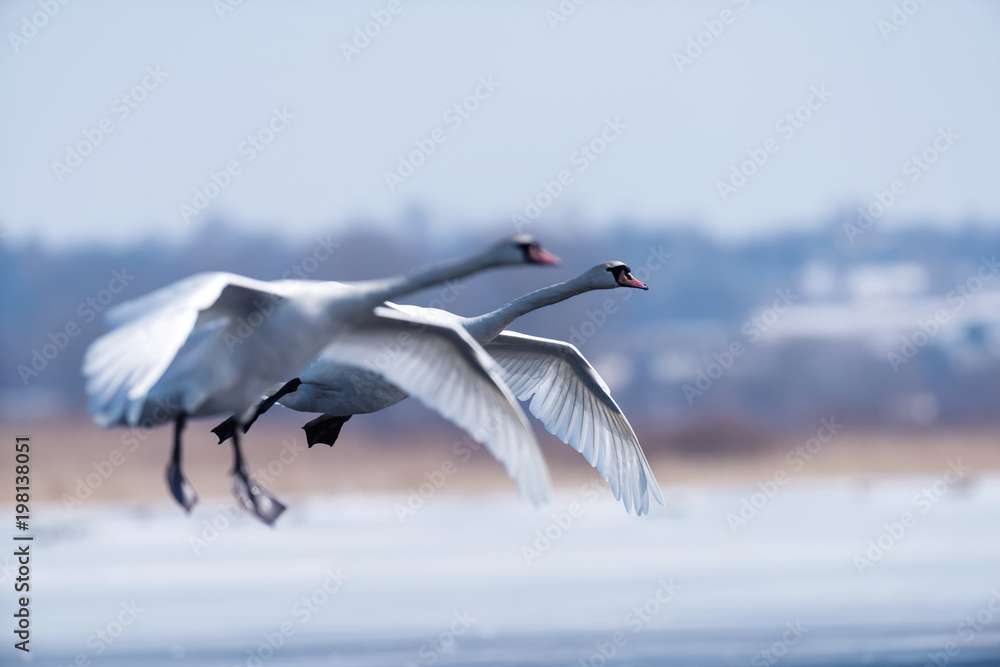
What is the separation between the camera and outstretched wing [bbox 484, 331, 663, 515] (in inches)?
412

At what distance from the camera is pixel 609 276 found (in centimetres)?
991

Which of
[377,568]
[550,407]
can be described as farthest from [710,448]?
[550,407]

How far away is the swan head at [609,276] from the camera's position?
389 inches

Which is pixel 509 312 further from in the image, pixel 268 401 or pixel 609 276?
pixel 268 401

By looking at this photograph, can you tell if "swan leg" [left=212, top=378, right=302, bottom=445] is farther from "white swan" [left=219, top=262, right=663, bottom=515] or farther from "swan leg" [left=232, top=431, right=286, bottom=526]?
"swan leg" [left=232, top=431, right=286, bottom=526]

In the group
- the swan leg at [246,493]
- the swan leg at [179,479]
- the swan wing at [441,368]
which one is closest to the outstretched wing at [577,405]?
the swan wing at [441,368]

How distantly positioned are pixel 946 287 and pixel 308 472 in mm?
37196

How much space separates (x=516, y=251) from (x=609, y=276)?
8.10ft

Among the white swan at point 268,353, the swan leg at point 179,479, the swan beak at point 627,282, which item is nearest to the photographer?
the white swan at point 268,353

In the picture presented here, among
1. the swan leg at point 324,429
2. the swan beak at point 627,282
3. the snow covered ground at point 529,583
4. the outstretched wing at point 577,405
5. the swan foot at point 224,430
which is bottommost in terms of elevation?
the snow covered ground at point 529,583

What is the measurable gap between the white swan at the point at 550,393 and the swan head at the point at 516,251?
2118mm

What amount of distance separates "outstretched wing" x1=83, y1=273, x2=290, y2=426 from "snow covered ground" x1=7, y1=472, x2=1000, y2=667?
23.5 feet

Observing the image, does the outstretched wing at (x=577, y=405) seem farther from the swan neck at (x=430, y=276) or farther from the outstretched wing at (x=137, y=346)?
the outstretched wing at (x=137, y=346)

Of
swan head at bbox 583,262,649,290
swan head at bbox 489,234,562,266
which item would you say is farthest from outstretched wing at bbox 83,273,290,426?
swan head at bbox 583,262,649,290
